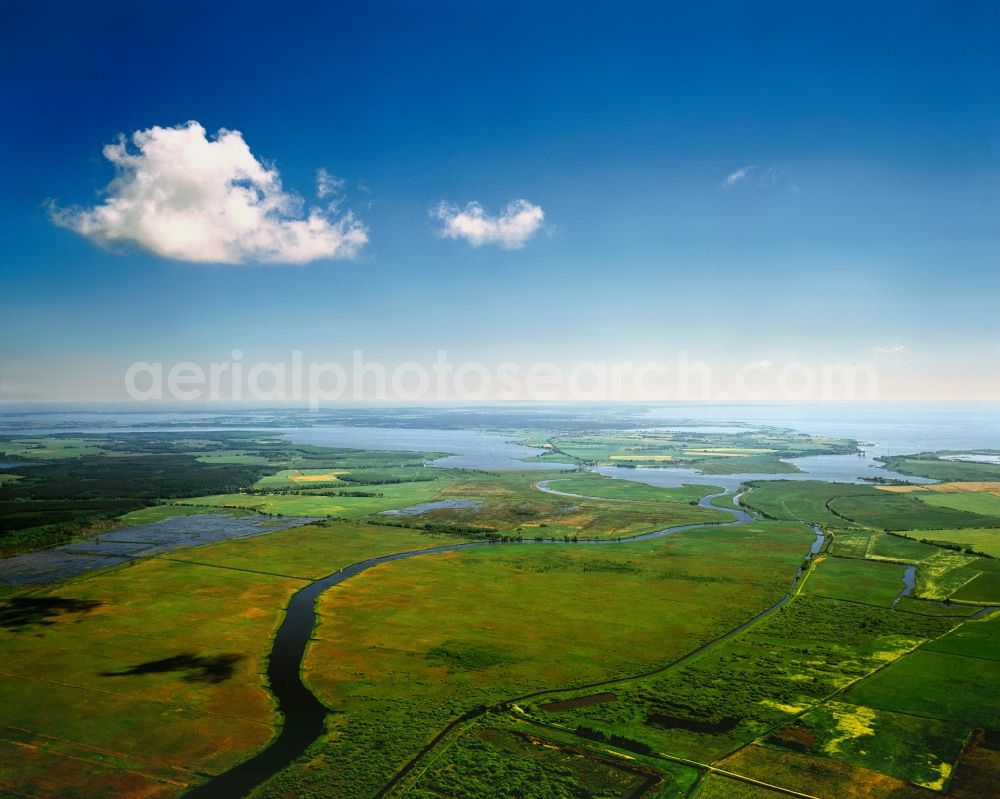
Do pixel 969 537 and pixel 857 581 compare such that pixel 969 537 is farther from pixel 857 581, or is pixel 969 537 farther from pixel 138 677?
pixel 138 677

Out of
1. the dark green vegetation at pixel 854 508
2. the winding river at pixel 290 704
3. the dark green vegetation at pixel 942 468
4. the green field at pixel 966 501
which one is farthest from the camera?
the dark green vegetation at pixel 942 468

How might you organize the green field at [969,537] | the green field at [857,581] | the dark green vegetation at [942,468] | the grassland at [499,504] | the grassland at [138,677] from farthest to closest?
1. the dark green vegetation at [942,468]
2. the grassland at [499,504]
3. the green field at [969,537]
4. the green field at [857,581]
5. the grassland at [138,677]

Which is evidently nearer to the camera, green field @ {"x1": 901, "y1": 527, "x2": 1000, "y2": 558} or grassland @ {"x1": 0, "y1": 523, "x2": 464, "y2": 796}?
grassland @ {"x1": 0, "y1": 523, "x2": 464, "y2": 796}

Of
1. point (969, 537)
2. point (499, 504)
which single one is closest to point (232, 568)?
point (499, 504)

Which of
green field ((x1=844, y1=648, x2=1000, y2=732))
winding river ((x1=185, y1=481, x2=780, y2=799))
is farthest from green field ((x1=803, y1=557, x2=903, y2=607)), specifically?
green field ((x1=844, y1=648, x2=1000, y2=732))

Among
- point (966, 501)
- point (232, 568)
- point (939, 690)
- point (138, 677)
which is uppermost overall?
point (138, 677)

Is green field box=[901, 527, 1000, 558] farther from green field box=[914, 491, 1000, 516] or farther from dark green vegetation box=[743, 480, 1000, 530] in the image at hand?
green field box=[914, 491, 1000, 516]

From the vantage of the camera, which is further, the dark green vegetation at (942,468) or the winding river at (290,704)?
the dark green vegetation at (942,468)

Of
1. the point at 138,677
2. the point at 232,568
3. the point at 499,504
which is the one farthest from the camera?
the point at 499,504

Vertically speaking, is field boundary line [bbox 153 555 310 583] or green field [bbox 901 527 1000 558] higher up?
field boundary line [bbox 153 555 310 583]

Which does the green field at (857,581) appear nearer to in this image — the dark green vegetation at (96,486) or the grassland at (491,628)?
the grassland at (491,628)

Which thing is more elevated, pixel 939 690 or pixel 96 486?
pixel 939 690

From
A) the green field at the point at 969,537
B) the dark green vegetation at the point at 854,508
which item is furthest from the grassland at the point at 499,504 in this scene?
the green field at the point at 969,537

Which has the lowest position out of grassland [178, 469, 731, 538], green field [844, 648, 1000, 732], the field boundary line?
grassland [178, 469, 731, 538]
